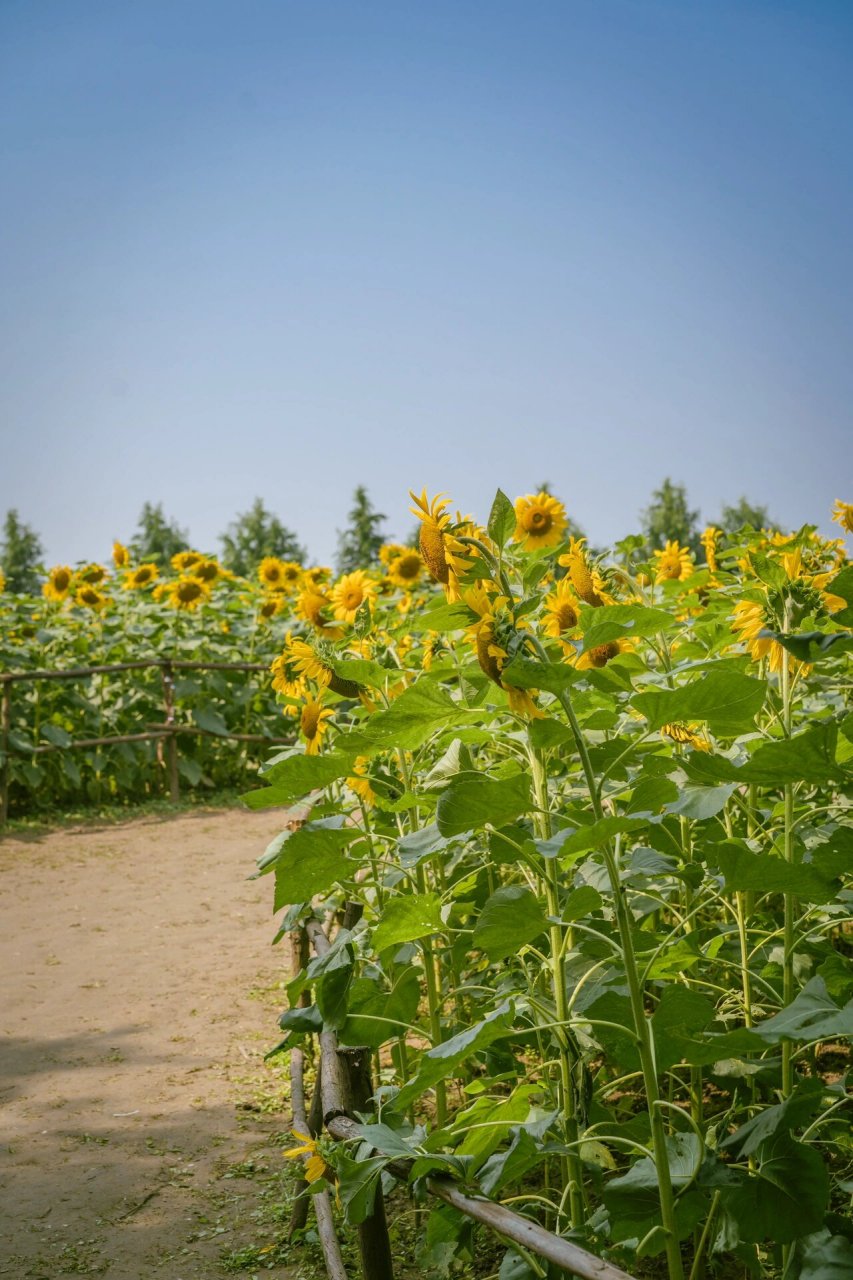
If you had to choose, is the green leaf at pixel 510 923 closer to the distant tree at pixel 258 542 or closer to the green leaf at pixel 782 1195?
the green leaf at pixel 782 1195

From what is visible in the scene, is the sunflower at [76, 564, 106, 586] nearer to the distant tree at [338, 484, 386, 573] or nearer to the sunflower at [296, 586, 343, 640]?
the sunflower at [296, 586, 343, 640]

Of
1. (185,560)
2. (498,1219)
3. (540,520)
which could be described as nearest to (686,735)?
(498,1219)

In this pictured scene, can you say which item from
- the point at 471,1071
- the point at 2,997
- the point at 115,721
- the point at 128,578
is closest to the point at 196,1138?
the point at 471,1071

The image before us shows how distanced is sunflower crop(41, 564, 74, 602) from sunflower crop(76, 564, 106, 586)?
103 mm

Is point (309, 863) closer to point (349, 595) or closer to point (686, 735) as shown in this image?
point (686, 735)

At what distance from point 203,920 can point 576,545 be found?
173 inches

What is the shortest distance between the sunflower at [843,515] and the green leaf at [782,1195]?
2274 mm

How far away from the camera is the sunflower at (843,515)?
322 centimetres

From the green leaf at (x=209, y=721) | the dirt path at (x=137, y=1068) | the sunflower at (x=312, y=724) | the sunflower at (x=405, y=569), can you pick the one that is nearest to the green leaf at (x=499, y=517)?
the sunflower at (x=312, y=724)

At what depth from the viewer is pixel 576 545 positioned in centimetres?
208

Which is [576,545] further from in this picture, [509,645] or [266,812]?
[266,812]

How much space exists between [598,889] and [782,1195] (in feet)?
1.89

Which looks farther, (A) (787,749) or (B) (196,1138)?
(B) (196,1138)

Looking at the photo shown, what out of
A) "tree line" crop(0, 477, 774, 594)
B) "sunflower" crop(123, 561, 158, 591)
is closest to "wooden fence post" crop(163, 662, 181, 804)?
"sunflower" crop(123, 561, 158, 591)
